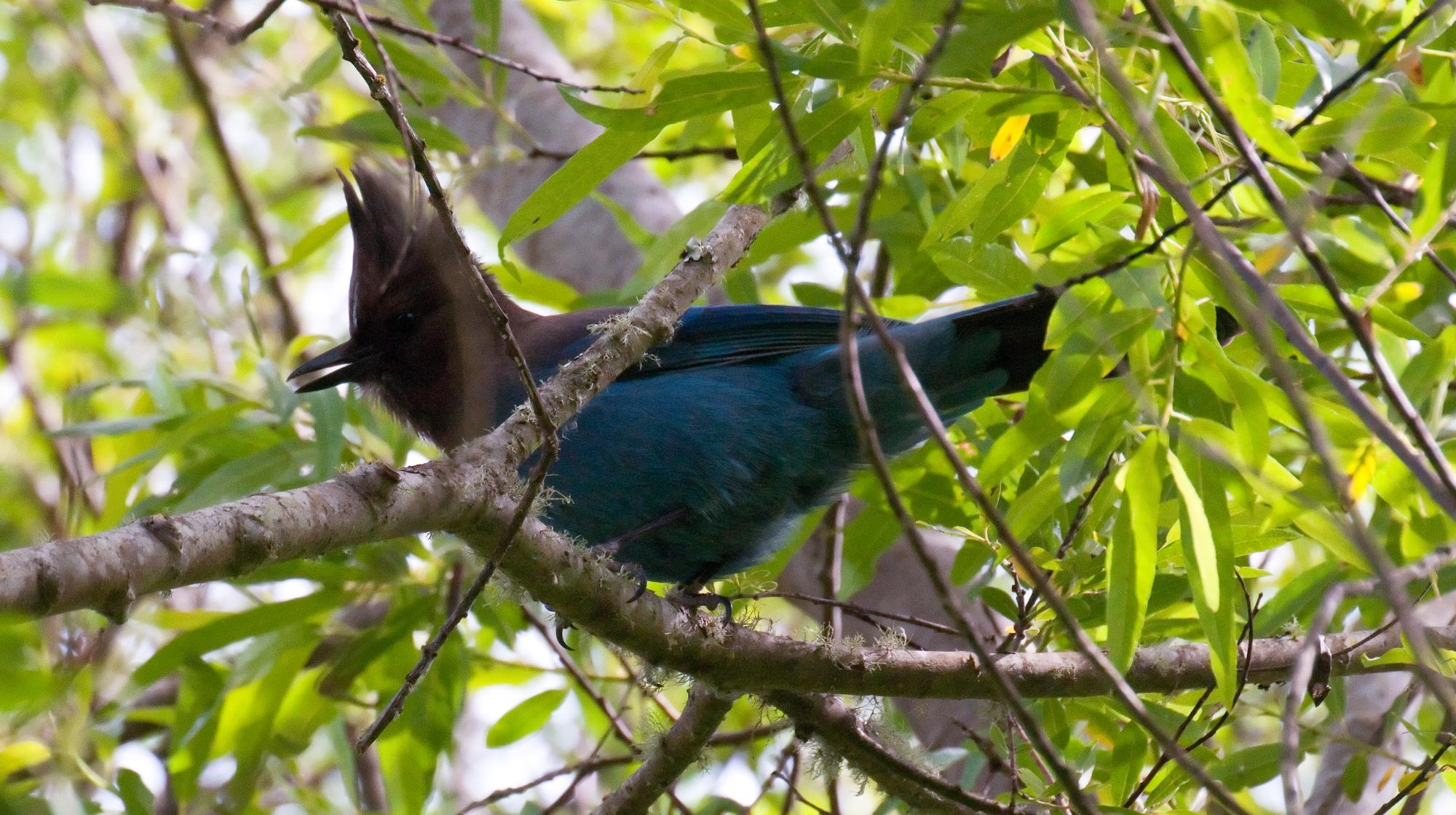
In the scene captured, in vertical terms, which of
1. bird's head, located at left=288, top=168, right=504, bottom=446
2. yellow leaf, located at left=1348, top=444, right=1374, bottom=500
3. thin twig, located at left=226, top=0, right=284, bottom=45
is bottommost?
yellow leaf, located at left=1348, top=444, right=1374, bottom=500

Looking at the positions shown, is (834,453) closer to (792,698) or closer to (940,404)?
(940,404)

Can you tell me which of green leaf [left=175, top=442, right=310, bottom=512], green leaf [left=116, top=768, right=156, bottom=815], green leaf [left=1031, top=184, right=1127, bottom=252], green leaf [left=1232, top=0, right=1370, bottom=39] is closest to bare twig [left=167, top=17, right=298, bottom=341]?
green leaf [left=175, top=442, right=310, bottom=512]

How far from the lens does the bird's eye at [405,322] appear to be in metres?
4.44

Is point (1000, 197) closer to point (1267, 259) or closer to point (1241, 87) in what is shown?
point (1267, 259)

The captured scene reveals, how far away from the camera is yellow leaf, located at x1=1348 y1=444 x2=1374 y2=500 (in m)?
2.41

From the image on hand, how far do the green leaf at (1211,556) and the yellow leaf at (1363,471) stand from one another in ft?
0.72

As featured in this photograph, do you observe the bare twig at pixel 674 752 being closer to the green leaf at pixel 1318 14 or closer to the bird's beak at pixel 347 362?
the bird's beak at pixel 347 362

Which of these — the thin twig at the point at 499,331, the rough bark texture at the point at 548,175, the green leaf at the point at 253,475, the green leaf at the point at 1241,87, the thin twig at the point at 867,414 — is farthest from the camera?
the rough bark texture at the point at 548,175

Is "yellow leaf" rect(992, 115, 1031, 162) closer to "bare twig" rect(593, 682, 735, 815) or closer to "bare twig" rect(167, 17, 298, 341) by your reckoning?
"bare twig" rect(593, 682, 735, 815)

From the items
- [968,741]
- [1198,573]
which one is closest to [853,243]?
[1198,573]

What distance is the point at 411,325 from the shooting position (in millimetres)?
4449

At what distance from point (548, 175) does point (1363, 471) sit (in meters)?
3.65

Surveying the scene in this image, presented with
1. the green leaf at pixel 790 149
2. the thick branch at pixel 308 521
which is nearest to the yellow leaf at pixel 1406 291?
the green leaf at pixel 790 149

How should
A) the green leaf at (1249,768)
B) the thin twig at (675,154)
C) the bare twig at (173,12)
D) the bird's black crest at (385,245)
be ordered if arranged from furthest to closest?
the thin twig at (675,154)
the bird's black crest at (385,245)
the green leaf at (1249,768)
the bare twig at (173,12)
